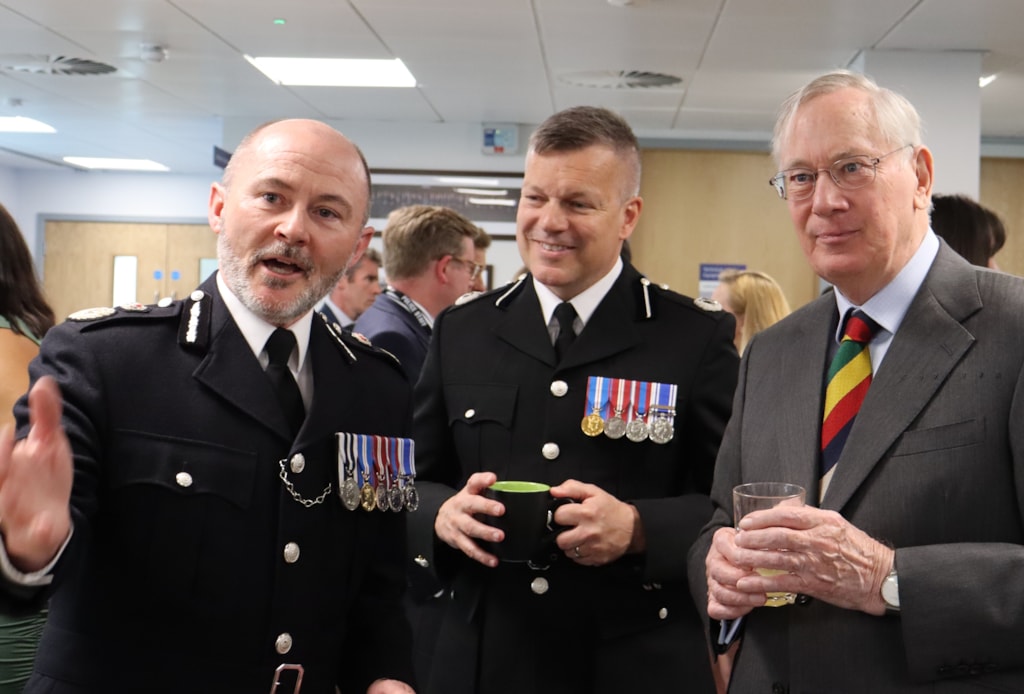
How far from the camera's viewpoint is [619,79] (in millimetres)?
7445

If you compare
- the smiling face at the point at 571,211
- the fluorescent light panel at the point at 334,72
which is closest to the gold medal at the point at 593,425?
the smiling face at the point at 571,211

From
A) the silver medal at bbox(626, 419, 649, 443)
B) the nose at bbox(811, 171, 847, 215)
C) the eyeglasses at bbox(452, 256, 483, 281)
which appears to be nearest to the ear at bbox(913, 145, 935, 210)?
the nose at bbox(811, 171, 847, 215)

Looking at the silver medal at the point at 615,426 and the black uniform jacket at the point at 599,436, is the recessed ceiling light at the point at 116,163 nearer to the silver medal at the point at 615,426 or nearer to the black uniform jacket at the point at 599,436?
the black uniform jacket at the point at 599,436

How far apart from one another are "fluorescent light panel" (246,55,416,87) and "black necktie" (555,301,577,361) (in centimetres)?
533

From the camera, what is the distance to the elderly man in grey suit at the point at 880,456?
1.42 m

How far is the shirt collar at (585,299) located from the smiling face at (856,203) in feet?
1.77

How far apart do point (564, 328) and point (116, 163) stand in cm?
1171

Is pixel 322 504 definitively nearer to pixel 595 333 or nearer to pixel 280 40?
pixel 595 333

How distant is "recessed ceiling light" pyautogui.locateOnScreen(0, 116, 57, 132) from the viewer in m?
9.80

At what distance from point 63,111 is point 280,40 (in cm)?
374

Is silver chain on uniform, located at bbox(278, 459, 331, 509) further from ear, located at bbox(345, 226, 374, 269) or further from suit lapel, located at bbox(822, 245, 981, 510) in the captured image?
suit lapel, located at bbox(822, 245, 981, 510)

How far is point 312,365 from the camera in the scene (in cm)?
172

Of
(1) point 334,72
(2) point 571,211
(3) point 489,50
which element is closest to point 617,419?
(2) point 571,211

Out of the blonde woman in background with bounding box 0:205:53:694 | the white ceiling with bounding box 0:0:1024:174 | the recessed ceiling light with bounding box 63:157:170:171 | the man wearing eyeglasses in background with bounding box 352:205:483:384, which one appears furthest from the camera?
the recessed ceiling light with bounding box 63:157:170:171
